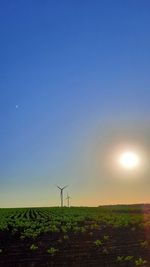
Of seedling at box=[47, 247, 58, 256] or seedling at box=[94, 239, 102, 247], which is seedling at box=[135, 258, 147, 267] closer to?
seedling at box=[47, 247, 58, 256]

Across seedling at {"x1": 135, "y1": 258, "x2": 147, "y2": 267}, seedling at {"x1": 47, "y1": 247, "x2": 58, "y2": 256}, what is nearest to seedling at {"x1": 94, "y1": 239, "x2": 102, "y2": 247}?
seedling at {"x1": 47, "y1": 247, "x2": 58, "y2": 256}

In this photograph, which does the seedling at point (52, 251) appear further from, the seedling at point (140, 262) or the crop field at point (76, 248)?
the seedling at point (140, 262)

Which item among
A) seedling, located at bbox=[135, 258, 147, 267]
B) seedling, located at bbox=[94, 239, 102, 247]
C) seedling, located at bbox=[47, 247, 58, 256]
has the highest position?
seedling, located at bbox=[94, 239, 102, 247]

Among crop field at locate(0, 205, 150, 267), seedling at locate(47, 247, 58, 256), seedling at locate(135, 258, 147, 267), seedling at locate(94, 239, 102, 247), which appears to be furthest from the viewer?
seedling at locate(94, 239, 102, 247)

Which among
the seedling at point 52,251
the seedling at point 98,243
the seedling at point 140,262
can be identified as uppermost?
the seedling at point 98,243

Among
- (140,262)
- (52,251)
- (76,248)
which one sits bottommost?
(140,262)

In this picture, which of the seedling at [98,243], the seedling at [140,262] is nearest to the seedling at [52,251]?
the seedling at [98,243]

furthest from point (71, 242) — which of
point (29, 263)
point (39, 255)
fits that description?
point (29, 263)

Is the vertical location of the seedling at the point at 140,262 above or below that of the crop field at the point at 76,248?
below

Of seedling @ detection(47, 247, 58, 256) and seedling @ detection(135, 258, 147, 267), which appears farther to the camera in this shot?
seedling @ detection(47, 247, 58, 256)

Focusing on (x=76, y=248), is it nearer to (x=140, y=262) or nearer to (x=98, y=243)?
(x=98, y=243)

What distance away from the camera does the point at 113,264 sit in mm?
18781

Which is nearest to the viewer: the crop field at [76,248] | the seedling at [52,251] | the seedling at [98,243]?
the crop field at [76,248]

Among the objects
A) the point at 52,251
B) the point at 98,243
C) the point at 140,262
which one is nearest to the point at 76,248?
the point at 52,251
